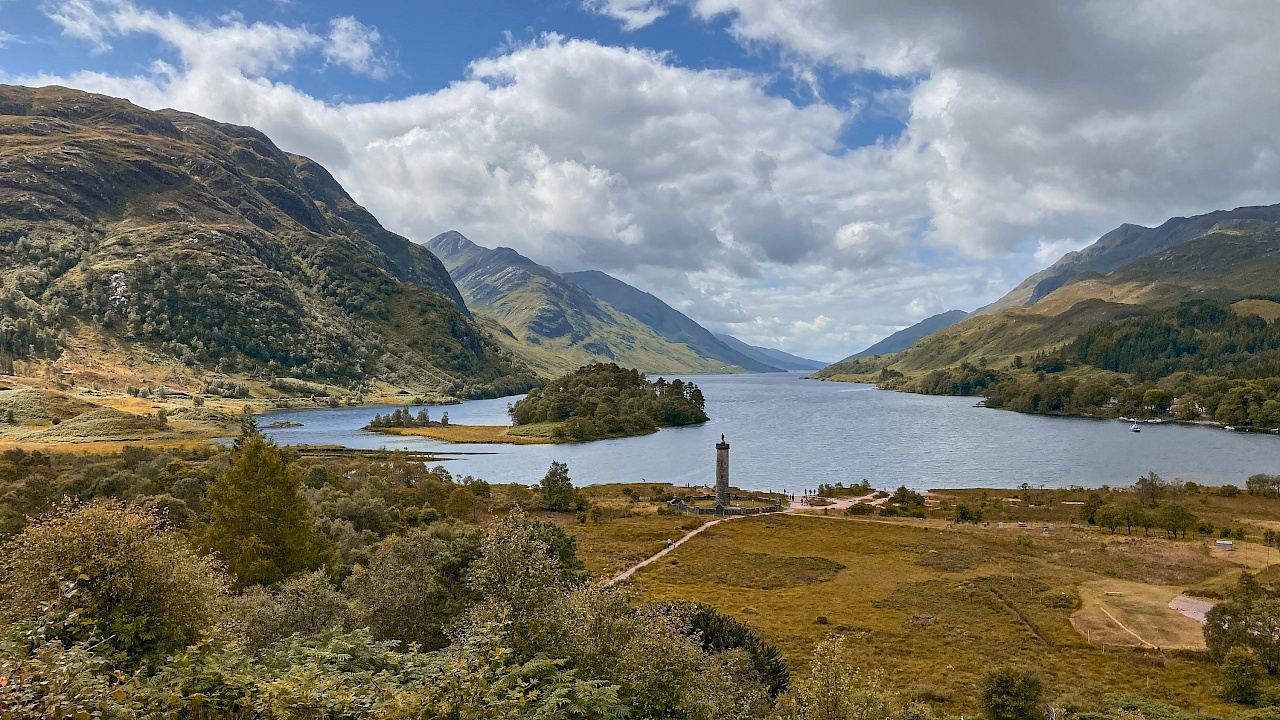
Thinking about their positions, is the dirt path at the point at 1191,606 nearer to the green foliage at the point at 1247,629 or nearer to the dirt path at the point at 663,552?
the green foliage at the point at 1247,629

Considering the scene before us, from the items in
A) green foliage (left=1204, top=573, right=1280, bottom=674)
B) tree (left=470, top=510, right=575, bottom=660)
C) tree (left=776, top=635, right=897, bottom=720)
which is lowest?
green foliage (left=1204, top=573, right=1280, bottom=674)

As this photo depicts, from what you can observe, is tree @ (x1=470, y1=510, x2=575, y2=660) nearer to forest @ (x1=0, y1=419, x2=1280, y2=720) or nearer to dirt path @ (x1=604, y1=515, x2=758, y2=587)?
forest @ (x1=0, y1=419, x2=1280, y2=720)

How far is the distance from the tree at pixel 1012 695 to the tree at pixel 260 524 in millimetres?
43764

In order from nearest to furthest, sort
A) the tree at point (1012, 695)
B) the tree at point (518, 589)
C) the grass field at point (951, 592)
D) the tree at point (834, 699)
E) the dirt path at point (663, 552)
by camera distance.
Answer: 1. the tree at point (834, 699)
2. the tree at point (518, 589)
3. the tree at point (1012, 695)
4. the grass field at point (951, 592)
5. the dirt path at point (663, 552)

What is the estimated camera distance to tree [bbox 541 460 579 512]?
110m

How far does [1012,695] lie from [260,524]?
49287 mm

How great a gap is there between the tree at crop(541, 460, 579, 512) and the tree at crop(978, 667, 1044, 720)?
261 feet

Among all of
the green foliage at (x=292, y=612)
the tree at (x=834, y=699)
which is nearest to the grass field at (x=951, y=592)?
the tree at (x=834, y=699)

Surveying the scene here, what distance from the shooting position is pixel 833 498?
12012cm

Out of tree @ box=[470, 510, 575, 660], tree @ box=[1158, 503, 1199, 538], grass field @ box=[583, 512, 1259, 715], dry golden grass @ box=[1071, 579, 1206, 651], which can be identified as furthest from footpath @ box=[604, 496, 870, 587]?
tree @ box=[1158, 503, 1199, 538]

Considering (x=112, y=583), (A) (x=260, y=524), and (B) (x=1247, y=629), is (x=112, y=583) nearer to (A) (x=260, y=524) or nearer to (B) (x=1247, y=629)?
(A) (x=260, y=524)

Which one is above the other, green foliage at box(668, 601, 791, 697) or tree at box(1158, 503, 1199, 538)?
green foliage at box(668, 601, 791, 697)

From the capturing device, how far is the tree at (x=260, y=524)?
4428cm

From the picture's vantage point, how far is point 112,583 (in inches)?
940
